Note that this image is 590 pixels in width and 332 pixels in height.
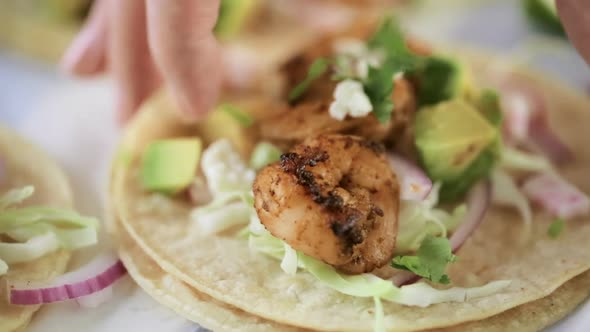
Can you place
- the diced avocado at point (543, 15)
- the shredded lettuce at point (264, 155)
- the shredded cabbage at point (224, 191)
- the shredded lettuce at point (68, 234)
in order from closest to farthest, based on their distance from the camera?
the shredded lettuce at point (68, 234), the shredded cabbage at point (224, 191), the shredded lettuce at point (264, 155), the diced avocado at point (543, 15)

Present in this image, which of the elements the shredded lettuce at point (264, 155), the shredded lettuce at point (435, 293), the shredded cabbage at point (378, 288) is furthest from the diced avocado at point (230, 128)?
Result: the shredded lettuce at point (435, 293)

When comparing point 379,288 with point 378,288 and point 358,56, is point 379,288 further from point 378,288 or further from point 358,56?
point 358,56

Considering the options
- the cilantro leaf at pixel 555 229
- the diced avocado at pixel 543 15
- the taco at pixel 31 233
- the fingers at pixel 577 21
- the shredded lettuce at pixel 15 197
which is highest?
the fingers at pixel 577 21

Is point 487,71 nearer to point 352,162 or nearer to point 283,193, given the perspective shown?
point 352,162

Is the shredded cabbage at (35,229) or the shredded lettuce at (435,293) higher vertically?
the shredded cabbage at (35,229)

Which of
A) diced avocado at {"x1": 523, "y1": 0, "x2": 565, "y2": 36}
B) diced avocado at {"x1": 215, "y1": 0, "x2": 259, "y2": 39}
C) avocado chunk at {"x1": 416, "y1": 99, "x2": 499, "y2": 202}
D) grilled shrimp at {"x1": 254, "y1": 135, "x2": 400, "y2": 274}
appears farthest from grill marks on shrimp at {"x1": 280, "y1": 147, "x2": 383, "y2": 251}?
diced avocado at {"x1": 523, "y1": 0, "x2": 565, "y2": 36}

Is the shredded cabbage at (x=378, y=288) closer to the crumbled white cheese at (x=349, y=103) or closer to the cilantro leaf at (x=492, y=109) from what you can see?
the crumbled white cheese at (x=349, y=103)

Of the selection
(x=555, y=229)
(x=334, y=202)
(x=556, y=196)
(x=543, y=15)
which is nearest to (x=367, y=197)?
(x=334, y=202)
